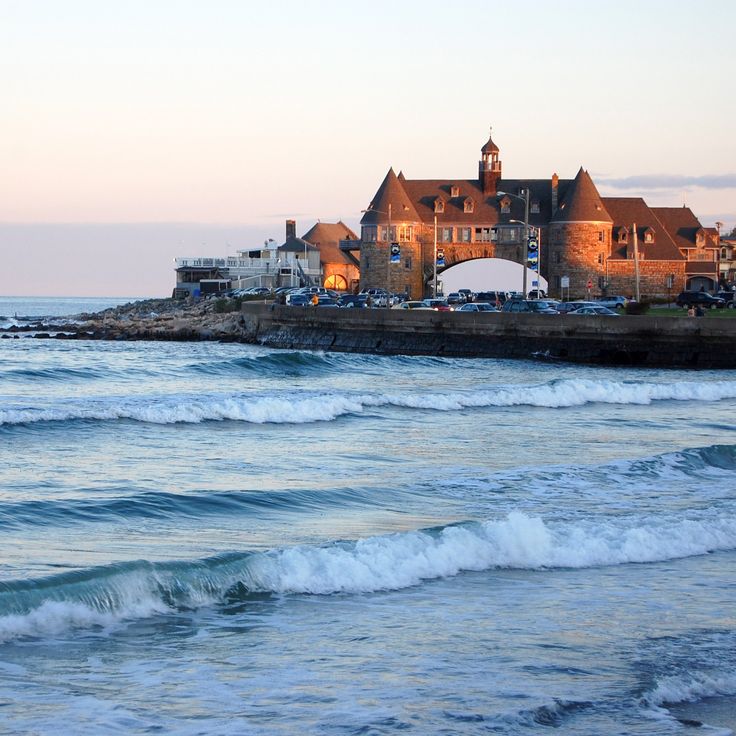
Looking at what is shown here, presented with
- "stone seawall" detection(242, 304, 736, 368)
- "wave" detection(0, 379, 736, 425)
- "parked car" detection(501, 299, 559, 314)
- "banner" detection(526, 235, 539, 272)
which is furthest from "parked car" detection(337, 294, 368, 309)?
"wave" detection(0, 379, 736, 425)

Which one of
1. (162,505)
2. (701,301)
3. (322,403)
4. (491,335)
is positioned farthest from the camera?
(701,301)

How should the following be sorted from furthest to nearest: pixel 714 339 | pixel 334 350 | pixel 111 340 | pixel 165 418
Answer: pixel 111 340
pixel 334 350
pixel 714 339
pixel 165 418

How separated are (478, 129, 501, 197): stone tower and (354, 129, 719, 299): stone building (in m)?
0.09

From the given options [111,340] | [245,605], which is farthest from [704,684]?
[111,340]

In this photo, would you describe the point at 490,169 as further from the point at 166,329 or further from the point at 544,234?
the point at 166,329

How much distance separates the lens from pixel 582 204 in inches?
3893

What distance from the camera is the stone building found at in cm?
9856

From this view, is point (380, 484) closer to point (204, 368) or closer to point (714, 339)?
point (204, 368)

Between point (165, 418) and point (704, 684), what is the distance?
18101 mm

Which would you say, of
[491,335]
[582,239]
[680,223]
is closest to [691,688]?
[491,335]

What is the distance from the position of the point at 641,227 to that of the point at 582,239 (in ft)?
22.1

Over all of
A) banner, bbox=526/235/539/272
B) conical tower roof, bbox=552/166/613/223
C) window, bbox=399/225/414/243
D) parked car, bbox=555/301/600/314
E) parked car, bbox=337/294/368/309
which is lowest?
parked car, bbox=555/301/600/314

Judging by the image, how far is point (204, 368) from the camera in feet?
141

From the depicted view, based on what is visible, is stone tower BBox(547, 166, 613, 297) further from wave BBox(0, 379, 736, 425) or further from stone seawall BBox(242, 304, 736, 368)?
wave BBox(0, 379, 736, 425)
